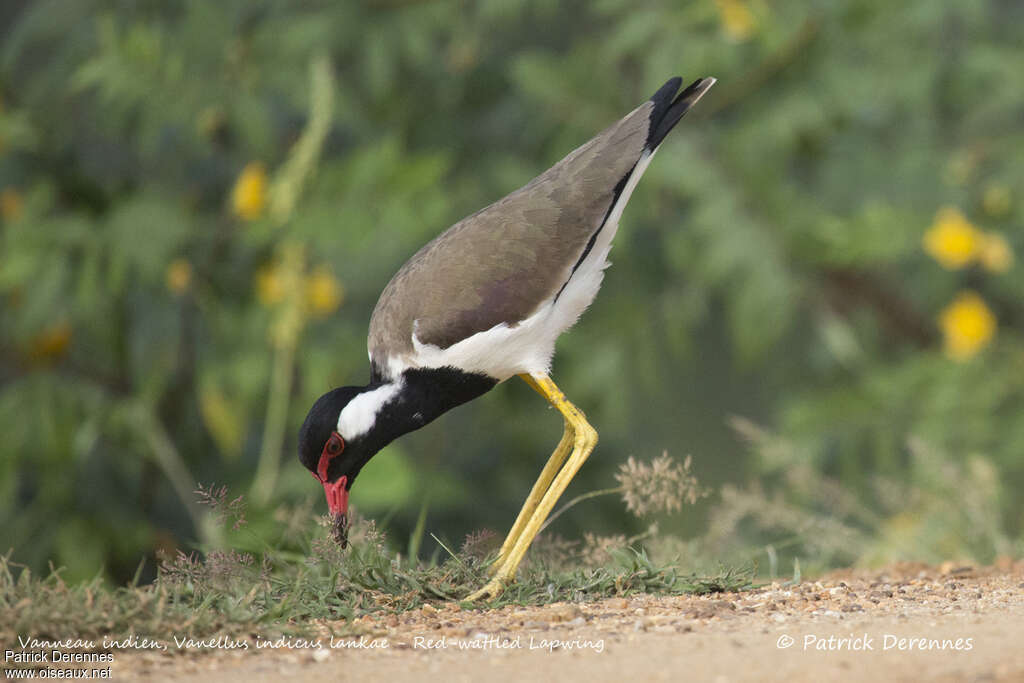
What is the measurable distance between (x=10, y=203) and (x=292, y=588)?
4568 millimetres

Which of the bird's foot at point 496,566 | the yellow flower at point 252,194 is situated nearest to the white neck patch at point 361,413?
the bird's foot at point 496,566

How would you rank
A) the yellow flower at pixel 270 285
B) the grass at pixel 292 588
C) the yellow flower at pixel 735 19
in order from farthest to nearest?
1. the yellow flower at pixel 735 19
2. the yellow flower at pixel 270 285
3. the grass at pixel 292 588

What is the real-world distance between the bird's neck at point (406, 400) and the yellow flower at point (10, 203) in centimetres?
370

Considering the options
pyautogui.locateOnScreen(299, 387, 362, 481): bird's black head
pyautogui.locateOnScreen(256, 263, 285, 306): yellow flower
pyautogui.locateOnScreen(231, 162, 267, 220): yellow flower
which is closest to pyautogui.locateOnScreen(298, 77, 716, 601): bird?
pyautogui.locateOnScreen(299, 387, 362, 481): bird's black head

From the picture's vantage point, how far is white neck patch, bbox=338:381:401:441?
15.8 feet

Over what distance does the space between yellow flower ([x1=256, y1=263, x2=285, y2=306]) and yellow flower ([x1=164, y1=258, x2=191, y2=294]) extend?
16.5 inches

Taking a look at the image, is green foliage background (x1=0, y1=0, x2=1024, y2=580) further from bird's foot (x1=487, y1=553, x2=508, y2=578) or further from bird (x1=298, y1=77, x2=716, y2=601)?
bird's foot (x1=487, y1=553, x2=508, y2=578)

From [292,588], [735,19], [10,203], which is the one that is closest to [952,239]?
[735,19]

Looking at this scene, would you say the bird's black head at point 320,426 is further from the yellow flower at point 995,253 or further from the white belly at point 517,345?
the yellow flower at point 995,253

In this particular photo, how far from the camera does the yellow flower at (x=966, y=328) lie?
7461 mm

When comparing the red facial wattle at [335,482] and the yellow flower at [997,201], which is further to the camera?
the yellow flower at [997,201]

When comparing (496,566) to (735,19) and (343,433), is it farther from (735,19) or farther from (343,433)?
(735,19)

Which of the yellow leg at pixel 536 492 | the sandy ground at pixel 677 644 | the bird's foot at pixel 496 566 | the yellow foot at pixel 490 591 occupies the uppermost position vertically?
the yellow leg at pixel 536 492

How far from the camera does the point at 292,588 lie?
4.17 metres
